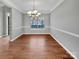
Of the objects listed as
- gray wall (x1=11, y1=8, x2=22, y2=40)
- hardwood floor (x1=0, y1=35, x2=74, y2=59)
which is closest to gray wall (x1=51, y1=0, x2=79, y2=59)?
hardwood floor (x1=0, y1=35, x2=74, y2=59)

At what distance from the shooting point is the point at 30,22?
15.2m

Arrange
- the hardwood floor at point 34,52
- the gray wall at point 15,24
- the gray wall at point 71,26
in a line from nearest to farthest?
the gray wall at point 71,26 < the hardwood floor at point 34,52 < the gray wall at point 15,24

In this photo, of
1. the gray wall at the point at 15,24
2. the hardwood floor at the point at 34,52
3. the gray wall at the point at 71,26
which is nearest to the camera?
the gray wall at the point at 71,26

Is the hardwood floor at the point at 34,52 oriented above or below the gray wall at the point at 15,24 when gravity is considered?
below

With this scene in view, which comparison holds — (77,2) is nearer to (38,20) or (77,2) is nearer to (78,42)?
(78,42)

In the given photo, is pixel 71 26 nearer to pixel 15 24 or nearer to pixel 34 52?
pixel 34 52

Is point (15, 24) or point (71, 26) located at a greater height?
point (15, 24)

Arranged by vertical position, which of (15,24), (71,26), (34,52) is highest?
(15,24)

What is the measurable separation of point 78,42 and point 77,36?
0.22 m

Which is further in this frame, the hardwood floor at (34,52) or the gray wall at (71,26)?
the hardwood floor at (34,52)

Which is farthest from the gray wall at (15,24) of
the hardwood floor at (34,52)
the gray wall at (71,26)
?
the gray wall at (71,26)

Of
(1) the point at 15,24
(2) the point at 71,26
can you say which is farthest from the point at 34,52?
(1) the point at 15,24

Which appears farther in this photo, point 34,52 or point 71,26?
point 34,52

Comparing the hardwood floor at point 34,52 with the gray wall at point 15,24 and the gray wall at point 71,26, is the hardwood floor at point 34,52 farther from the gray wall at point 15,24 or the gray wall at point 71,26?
the gray wall at point 15,24
